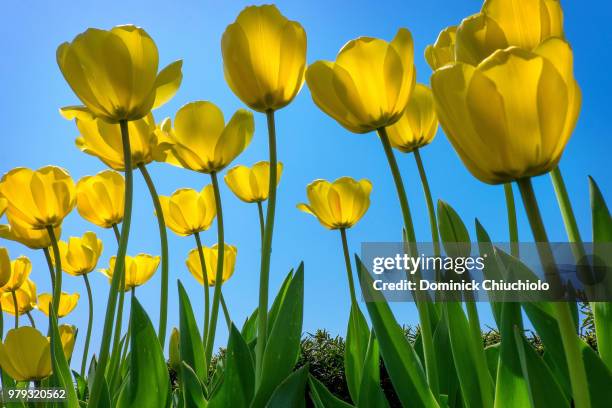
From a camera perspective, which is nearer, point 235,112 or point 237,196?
point 235,112

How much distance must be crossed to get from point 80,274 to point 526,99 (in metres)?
2.26

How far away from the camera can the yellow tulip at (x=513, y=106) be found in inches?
26.6

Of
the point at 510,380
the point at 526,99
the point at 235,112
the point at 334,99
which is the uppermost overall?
the point at 235,112

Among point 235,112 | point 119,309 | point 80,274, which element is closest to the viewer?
point 235,112

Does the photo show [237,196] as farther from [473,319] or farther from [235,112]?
[473,319]

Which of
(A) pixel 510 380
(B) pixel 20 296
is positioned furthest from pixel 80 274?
(A) pixel 510 380

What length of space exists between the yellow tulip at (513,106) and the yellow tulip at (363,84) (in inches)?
16.0

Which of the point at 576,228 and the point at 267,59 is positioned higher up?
the point at 267,59

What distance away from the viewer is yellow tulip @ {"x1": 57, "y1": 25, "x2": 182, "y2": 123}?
1170 mm

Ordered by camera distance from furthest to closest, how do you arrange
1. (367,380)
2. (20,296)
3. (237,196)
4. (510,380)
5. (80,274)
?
(20,296)
(80,274)
(237,196)
(367,380)
(510,380)

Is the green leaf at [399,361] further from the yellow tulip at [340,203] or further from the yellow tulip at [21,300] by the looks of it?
the yellow tulip at [21,300]

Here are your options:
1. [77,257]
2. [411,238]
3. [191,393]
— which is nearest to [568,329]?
[411,238]

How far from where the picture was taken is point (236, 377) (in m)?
1.17

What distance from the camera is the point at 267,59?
3.86 feet
